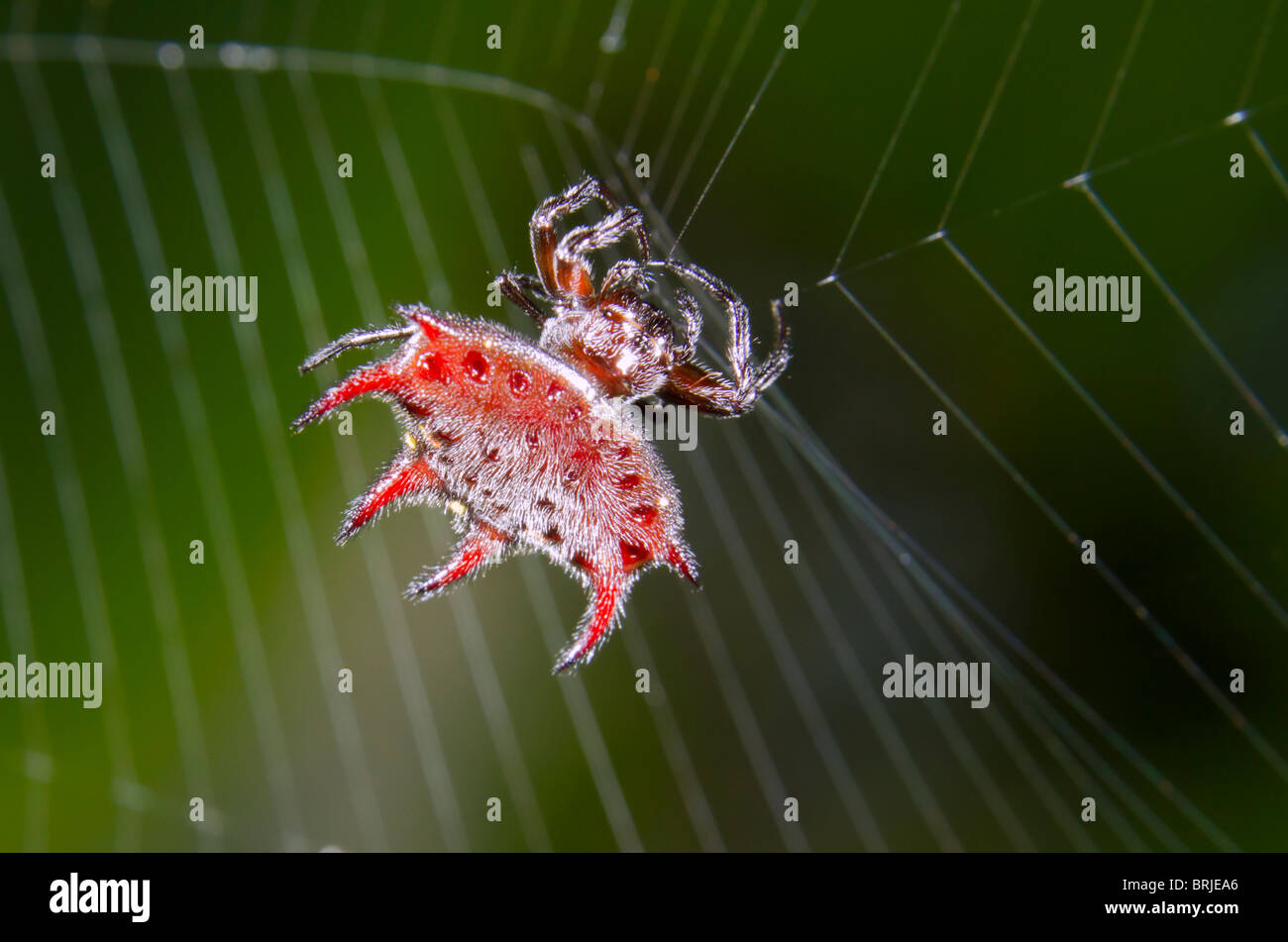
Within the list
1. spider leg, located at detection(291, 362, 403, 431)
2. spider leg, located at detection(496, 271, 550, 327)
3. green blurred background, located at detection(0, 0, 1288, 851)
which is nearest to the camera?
spider leg, located at detection(291, 362, 403, 431)

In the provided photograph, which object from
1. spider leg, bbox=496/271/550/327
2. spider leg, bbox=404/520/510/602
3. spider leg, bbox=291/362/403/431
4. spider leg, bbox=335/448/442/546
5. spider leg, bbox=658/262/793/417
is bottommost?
spider leg, bbox=404/520/510/602

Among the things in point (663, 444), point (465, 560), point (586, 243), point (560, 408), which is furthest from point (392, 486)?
point (663, 444)

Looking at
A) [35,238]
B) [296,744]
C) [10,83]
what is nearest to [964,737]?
[296,744]

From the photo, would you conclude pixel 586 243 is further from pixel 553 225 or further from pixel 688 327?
pixel 688 327

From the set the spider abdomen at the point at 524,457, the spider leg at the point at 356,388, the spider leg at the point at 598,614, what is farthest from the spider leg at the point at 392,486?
the spider leg at the point at 598,614

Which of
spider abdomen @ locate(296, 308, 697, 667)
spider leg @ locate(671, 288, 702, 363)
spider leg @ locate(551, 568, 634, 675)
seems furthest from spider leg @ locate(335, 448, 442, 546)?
spider leg @ locate(671, 288, 702, 363)

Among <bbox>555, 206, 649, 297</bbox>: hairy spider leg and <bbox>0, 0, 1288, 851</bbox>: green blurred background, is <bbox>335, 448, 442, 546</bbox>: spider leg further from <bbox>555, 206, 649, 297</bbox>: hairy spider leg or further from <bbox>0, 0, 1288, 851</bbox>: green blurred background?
<bbox>0, 0, 1288, 851</bbox>: green blurred background

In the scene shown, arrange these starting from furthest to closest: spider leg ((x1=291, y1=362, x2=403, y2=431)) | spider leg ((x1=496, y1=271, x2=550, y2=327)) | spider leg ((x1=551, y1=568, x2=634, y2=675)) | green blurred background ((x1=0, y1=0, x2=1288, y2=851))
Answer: green blurred background ((x1=0, y1=0, x2=1288, y2=851)) → spider leg ((x1=496, y1=271, x2=550, y2=327)) → spider leg ((x1=551, y1=568, x2=634, y2=675)) → spider leg ((x1=291, y1=362, x2=403, y2=431))
